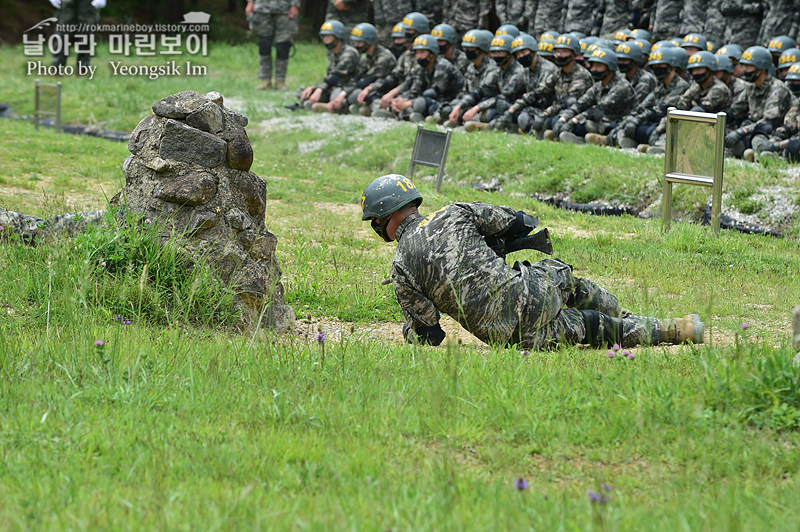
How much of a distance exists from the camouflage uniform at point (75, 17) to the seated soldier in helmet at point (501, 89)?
1184cm

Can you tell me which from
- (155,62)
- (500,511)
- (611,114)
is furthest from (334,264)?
(155,62)

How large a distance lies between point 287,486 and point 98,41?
28.8 m

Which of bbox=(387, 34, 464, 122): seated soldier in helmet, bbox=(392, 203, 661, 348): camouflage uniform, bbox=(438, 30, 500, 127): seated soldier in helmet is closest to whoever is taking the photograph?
bbox=(392, 203, 661, 348): camouflage uniform

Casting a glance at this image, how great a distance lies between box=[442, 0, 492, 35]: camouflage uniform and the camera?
73.8 ft

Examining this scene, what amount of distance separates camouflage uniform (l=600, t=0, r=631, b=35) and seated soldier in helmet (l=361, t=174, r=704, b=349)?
15868mm

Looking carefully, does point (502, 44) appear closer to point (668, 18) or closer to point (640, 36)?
point (640, 36)

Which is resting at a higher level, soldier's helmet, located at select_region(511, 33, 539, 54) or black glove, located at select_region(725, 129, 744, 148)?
soldier's helmet, located at select_region(511, 33, 539, 54)

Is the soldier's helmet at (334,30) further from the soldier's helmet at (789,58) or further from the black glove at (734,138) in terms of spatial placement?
the black glove at (734,138)

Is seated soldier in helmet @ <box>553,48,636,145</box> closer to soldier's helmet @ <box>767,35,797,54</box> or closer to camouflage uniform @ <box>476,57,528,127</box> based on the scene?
camouflage uniform @ <box>476,57,528,127</box>

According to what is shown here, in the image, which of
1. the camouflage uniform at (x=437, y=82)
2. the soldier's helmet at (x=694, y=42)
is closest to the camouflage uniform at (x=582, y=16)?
the camouflage uniform at (x=437, y=82)

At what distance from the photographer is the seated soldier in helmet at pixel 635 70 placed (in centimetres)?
1588

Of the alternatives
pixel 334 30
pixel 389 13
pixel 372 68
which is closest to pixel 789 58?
pixel 372 68

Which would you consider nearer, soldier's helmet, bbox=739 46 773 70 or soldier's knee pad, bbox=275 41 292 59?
soldier's helmet, bbox=739 46 773 70

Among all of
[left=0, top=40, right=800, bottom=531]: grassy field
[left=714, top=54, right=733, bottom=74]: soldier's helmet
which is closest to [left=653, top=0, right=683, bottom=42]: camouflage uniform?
[left=714, top=54, right=733, bottom=74]: soldier's helmet
